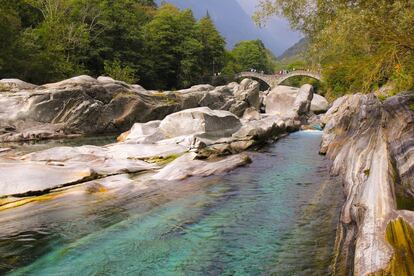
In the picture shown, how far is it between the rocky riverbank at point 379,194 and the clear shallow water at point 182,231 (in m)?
0.66

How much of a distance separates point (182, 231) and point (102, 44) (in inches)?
2317

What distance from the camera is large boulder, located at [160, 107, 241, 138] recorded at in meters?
25.0

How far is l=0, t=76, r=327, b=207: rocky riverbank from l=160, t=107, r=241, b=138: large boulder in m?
0.06

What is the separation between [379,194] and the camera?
957 cm

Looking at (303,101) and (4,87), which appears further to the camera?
(303,101)

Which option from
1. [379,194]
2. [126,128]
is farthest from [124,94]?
[379,194]

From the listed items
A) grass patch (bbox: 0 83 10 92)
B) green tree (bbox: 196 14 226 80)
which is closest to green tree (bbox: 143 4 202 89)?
green tree (bbox: 196 14 226 80)

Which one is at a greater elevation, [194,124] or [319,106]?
[319,106]

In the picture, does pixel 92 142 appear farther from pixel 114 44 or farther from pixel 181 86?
pixel 181 86

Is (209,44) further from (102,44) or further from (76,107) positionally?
(76,107)

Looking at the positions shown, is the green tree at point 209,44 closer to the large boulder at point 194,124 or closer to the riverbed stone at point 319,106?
the riverbed stone at point 319,106

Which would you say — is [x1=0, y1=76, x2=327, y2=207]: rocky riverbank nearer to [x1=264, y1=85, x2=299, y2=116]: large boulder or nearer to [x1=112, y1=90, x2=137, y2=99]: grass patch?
[x1=112, y1=90, x2=137, y2=99]: grass patch

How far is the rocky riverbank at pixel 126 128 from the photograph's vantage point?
1545 cm

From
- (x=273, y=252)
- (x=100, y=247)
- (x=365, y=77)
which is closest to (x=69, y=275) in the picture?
(x=100, y=247)
